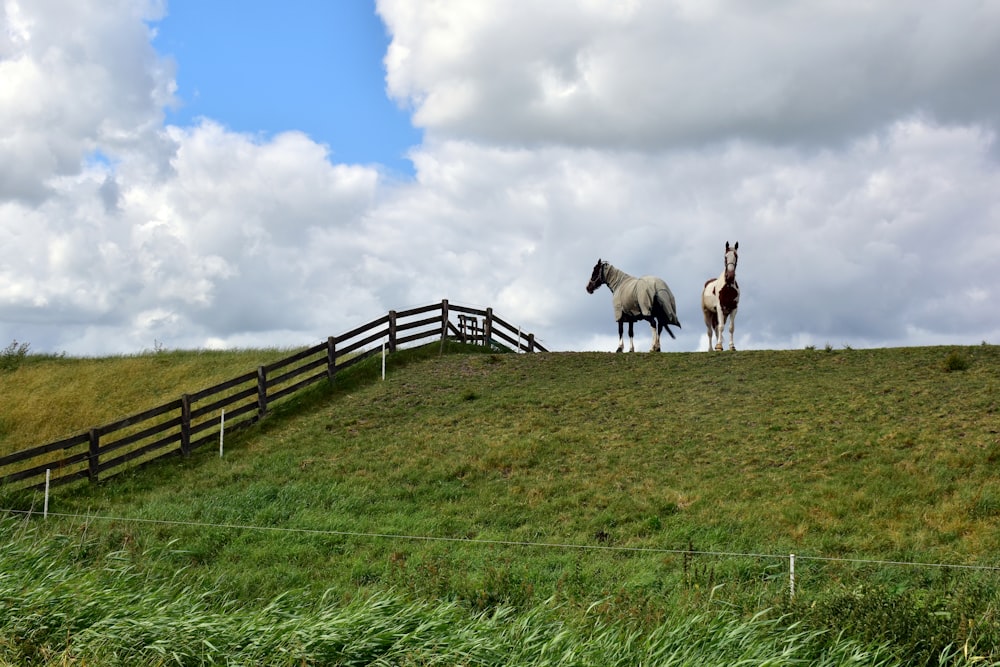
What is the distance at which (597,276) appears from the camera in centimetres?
3077

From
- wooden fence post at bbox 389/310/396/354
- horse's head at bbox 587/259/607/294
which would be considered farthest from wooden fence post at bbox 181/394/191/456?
horse's head at bbox 587/259/607/294

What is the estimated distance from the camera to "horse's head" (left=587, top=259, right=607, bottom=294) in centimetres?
3069

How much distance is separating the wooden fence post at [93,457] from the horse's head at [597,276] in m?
17.3

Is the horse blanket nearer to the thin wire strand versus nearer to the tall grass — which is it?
the thin wire strand

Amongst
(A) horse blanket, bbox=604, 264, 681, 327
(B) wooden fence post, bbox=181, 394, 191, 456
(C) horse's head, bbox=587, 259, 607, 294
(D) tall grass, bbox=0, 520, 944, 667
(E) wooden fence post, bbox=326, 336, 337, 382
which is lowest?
(D) tall grass, bbox=0, 520, 944, 667

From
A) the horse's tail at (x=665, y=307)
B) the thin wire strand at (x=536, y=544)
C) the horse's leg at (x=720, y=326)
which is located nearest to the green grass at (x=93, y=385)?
the thin wire strand at (x=536, y=544)

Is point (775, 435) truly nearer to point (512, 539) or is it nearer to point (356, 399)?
point (512, 539)

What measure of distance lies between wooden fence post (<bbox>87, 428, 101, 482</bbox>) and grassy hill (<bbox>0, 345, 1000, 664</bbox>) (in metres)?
0.43

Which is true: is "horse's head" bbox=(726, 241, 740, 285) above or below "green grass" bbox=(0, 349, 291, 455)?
above

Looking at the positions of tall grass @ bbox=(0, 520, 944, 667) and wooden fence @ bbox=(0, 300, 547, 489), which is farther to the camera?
wooden fence @ bbox=(0, 300, 547, 489)

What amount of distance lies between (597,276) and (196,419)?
47.1 ft

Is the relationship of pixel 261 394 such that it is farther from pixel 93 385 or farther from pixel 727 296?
pixel 727 296

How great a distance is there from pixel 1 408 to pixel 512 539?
2070 centimetres

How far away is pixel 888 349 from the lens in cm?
2433
